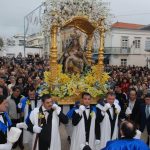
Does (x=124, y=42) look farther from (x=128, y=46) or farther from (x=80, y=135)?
(x=80, y=135)

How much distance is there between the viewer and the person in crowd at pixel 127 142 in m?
4.33

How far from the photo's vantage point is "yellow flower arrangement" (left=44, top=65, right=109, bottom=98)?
30.3 ft

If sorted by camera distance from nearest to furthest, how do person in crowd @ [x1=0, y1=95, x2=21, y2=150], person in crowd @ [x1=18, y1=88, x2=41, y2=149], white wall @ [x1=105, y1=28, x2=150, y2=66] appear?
person in crowd @ [x1=0, y1=95, x2=21, y2=150], person in crowd @ [x1=18, y1=88, x2=41, y2=149], white wall @ [x1=105, y1=28, x2=150, y2=66]

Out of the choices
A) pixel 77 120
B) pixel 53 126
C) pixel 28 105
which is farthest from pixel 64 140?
pixel 53 126

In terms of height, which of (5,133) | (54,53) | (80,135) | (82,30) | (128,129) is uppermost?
(82,30)

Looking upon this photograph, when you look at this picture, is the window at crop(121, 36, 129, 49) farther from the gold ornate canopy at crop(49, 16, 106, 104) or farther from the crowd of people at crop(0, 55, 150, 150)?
the crowd of people at crop(0, 55, 150, 150)

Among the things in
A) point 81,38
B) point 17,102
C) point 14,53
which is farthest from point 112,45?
point 17,102

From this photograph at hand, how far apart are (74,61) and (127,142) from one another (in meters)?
6.00

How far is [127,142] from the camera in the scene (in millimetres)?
4352

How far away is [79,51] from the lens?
10.3 meters

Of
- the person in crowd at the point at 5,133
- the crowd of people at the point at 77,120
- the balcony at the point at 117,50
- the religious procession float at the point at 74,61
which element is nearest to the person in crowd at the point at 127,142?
the crowd of people at the point at 77,120

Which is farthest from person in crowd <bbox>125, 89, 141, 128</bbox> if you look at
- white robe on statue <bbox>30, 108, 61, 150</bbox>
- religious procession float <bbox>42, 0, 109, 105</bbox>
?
white robe on statue <bbox>30, 108, 61, 150</bbox>

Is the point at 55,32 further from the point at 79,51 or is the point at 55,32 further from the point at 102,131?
the point at 102,131

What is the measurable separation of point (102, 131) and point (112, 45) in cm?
3863
